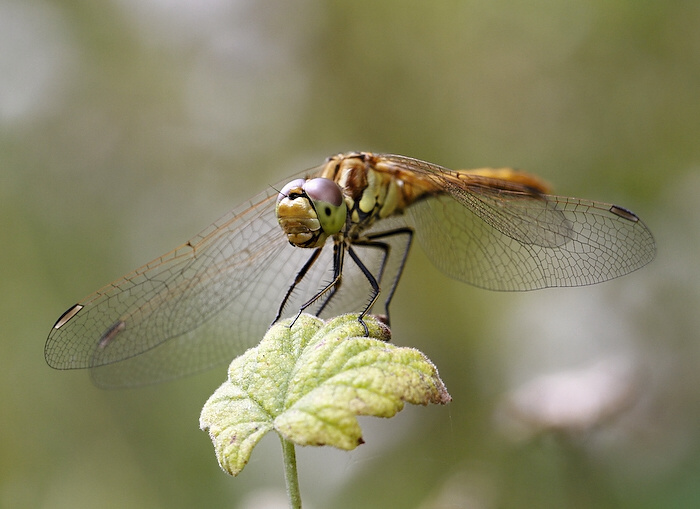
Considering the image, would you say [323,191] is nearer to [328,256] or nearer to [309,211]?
[309,211]

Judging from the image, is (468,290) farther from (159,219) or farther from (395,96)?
(159,219)

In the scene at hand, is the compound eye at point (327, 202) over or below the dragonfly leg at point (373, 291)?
over

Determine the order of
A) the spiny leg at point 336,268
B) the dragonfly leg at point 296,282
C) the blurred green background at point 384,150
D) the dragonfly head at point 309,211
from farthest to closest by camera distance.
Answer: the blurred green background at point 384,150, the spiny leg at point 336,268, the dragonfly leg at point 296,282, the dragonfly head at point 309,211

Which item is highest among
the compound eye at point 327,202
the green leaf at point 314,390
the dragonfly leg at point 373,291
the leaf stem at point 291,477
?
the compound eye at point 327,202

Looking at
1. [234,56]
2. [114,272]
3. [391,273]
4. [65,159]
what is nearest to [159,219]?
[114,272]

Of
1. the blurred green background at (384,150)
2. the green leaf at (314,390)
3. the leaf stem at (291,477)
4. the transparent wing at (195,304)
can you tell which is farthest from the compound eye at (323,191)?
the blurred green background at (384,150)

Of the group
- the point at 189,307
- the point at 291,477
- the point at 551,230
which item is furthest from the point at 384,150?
the point at 291,477

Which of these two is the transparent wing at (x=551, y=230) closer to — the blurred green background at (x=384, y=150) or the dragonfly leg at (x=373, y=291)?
the dragonfly leg at (x=373, y=291)
